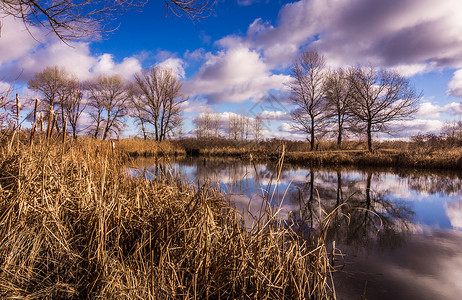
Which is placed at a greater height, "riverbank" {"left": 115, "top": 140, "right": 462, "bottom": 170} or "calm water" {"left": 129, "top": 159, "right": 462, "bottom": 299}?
"riverbank" {"left": 115, "top": 140, "right": 462, "bottom": 170}

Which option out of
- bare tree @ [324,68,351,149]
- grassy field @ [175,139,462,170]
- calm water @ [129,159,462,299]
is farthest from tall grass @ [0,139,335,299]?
bare tree @ [324,68,351,149]

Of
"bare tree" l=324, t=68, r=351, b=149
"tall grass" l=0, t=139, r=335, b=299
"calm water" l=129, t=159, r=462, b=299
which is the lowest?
"calm water" l=129, t=159, r=462, b=299

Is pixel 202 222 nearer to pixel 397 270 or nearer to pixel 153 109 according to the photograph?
pixel 397 270

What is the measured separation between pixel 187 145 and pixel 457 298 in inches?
883

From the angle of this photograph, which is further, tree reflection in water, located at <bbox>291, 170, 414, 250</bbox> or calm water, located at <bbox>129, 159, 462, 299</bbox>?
tree reflection in water, located at <bbox>291, 170, 414, 250</bbox>

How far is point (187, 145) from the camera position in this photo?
2372cm

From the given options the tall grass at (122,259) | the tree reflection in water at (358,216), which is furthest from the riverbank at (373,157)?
the tall grass at (122,259)

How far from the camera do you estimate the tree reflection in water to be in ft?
12.2

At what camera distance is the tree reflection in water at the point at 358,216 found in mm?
3732

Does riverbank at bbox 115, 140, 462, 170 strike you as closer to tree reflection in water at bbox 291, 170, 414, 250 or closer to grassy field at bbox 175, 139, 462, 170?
grassy field at bbox 175, 139, 462, 170

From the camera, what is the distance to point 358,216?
5.21 m

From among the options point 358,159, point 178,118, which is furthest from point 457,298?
point 178,118

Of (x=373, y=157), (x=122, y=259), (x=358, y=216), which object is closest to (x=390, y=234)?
(x=358, y=216)

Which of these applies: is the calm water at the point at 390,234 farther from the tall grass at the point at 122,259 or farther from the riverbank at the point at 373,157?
the riverbank at the point at 373,157
